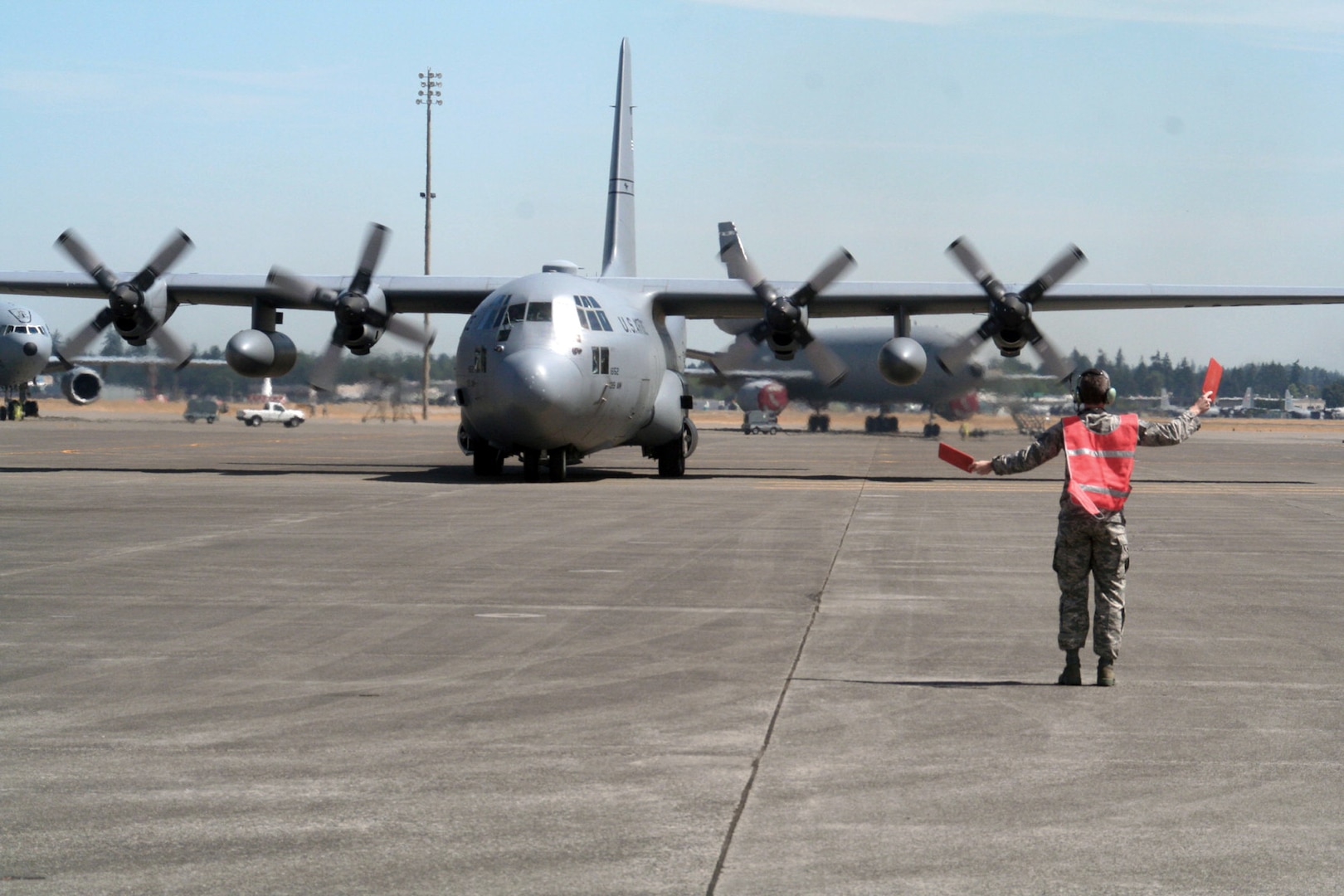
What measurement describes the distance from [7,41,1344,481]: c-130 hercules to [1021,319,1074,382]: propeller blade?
0.03 m

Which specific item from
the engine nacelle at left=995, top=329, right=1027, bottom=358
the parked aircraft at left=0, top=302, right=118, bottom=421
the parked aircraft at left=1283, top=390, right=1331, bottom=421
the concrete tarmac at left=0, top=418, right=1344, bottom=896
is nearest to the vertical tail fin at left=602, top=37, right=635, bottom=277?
the engine nacelle at left=995, top=329, right=1027, bottom=358

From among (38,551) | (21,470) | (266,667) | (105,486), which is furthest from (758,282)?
(266,667)

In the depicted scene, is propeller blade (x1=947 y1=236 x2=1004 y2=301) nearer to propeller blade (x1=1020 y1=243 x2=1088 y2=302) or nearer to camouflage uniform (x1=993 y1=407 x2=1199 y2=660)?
propeller blade (x1=1020 y1=243 x2=1088 y2=302)

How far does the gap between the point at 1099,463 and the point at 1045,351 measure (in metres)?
23.3

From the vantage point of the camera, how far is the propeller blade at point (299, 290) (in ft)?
103

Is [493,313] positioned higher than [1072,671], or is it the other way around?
[493,313]

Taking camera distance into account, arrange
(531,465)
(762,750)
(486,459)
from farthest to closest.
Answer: (486,459) < (531,465) < (762,750)

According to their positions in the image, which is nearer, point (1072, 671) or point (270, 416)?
point (1072, 671)

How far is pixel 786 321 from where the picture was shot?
3061cm

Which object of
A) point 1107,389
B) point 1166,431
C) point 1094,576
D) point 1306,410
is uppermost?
point 1107,389

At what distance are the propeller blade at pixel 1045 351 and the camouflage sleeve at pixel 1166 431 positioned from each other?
2214cm

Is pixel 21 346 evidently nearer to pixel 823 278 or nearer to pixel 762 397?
pixel 823 278

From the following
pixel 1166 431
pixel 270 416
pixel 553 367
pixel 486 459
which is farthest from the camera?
pixel 270 416

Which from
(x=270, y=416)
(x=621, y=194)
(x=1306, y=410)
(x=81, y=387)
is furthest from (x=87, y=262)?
(x=1306, y=410)
